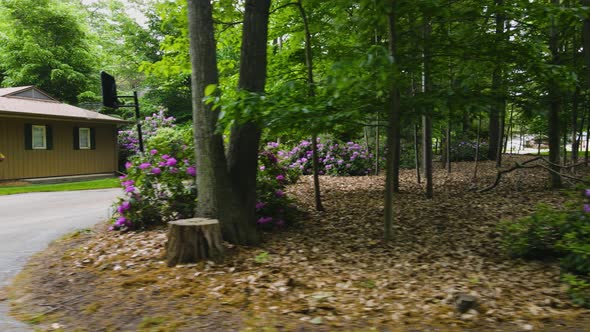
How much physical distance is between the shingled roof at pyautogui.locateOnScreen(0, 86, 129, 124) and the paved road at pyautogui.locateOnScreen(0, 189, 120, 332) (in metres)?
5.34

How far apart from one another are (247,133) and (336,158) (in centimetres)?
832

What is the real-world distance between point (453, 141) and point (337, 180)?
26.5 feet

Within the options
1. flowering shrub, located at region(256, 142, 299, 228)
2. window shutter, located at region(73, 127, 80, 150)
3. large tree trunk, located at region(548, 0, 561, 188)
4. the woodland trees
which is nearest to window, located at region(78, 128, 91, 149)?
window shutter, located at region(73, 127, 80, 150)

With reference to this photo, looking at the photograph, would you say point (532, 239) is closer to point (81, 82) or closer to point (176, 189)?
point (176, 189)

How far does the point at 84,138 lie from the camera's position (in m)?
19.3

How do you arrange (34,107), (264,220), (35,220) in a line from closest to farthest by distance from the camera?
(264,220) → (35,220) → (34,107)

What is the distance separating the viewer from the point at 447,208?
743 cm

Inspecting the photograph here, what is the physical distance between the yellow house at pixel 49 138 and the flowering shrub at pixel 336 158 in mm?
10565

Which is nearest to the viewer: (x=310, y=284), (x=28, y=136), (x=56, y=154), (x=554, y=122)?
(x=310, y=284)

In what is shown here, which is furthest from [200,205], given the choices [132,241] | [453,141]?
[453,141]

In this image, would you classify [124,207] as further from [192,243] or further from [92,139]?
[92,139]

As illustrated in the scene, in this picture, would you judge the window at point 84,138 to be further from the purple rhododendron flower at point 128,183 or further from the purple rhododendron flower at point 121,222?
the purple rhododendron flower at point 121,222

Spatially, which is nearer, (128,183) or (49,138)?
(128,183)

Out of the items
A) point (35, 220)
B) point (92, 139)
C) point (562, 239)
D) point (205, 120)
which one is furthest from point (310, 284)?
point (92, 139)
